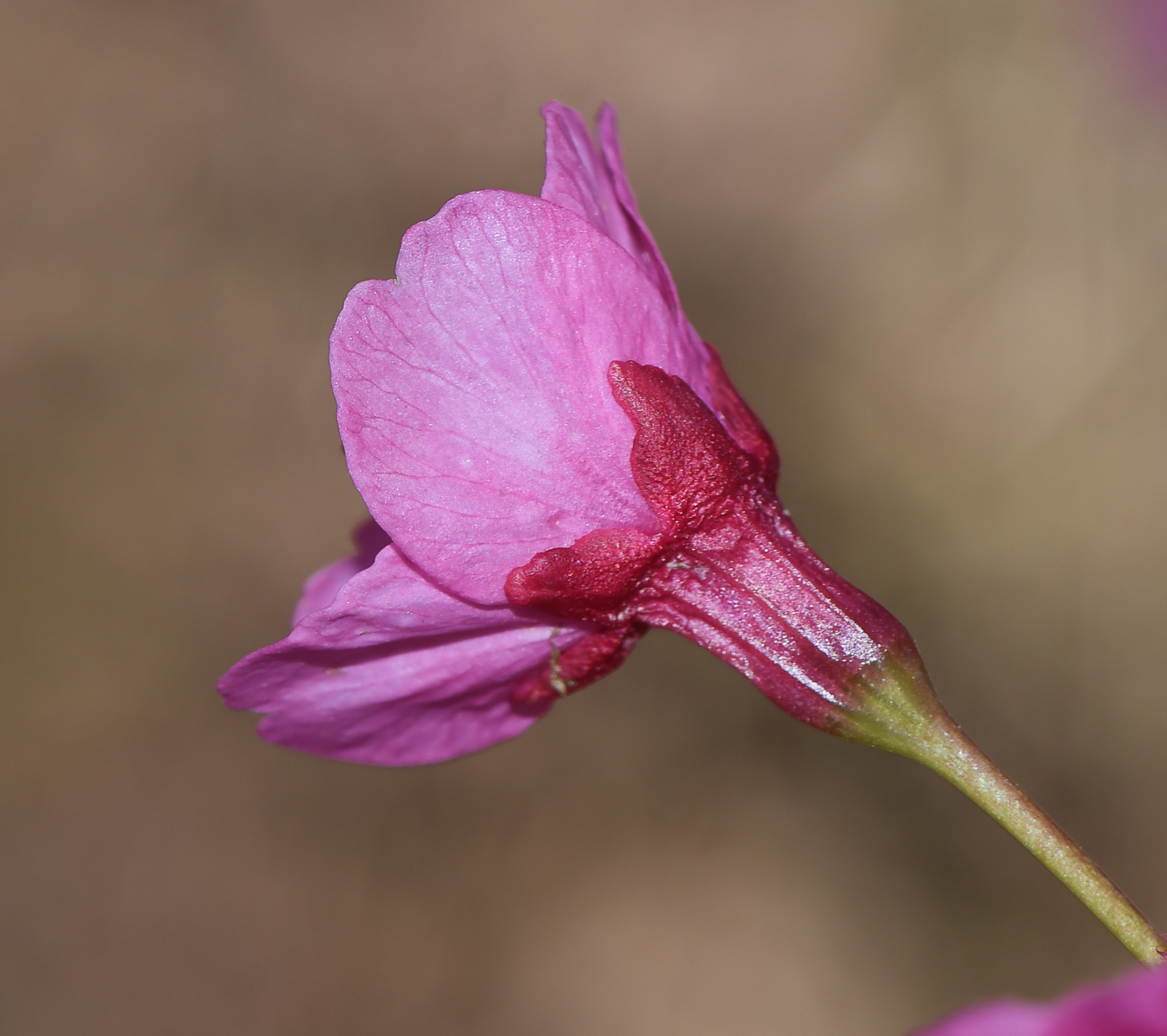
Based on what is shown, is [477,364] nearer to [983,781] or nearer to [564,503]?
[564,503]

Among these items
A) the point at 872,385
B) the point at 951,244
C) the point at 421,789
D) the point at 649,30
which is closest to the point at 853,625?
the point at 421,789

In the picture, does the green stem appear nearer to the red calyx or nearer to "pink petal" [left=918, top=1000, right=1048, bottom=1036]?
the red calyx

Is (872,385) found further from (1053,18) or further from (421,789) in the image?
(421,789)

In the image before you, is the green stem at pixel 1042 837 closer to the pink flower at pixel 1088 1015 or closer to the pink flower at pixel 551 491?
the pink flower at pixel 551 491

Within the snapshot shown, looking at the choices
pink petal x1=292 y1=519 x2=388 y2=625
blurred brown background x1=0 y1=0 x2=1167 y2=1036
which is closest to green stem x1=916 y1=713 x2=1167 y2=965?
pink petal x1=292 y1=519 x2=388 y2=625

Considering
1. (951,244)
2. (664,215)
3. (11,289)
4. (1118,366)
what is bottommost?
(1118,366)

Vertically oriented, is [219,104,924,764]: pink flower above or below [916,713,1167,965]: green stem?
above

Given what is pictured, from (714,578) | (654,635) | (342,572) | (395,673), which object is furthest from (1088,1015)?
(654,635)
